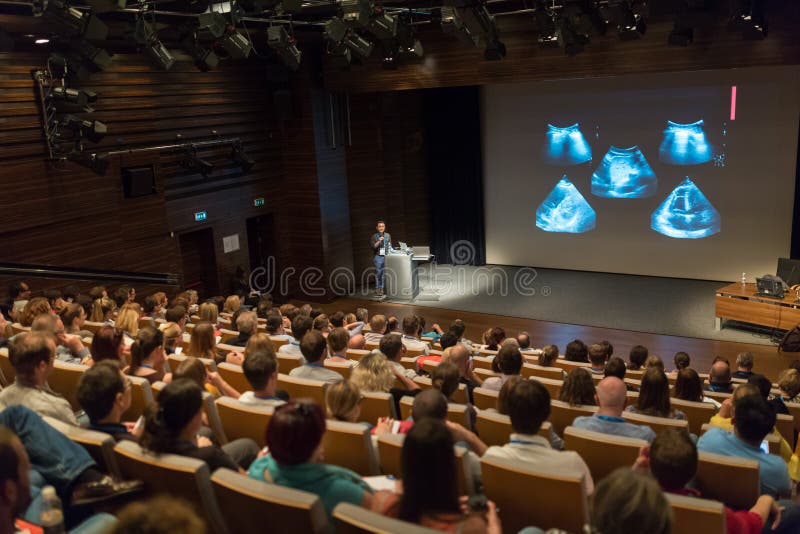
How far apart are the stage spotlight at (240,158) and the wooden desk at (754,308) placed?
6856mm

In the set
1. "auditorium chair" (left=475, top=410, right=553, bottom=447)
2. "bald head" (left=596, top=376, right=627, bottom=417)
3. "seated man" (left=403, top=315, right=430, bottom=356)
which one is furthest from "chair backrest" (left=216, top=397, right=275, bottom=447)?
"seated man" (left=403, top=315, right=430, bottom=356)

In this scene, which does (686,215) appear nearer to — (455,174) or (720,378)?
(455,174)

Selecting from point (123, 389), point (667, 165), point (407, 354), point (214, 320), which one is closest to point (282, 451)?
point (123, 389)

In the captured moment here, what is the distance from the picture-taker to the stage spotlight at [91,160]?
8.19 meters

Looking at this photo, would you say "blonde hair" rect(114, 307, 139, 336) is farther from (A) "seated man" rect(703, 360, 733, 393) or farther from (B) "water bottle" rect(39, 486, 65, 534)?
(A) "seated man" rect(703, 360, 733, 393)

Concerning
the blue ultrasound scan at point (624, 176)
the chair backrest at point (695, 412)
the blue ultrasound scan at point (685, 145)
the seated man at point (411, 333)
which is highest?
the blue ultrasound scan at point (685, 145)

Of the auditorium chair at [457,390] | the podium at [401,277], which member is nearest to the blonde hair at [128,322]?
the auditorium chair at [457,390]

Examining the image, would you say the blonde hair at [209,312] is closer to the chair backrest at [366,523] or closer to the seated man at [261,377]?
the seated man at [261,377]

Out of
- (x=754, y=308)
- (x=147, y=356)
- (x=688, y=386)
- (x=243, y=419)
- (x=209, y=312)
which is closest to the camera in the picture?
(x=243, y=419)

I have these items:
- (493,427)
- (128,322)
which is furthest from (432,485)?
(128,322)

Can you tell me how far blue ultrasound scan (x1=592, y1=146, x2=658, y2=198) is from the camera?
1192 centimetres

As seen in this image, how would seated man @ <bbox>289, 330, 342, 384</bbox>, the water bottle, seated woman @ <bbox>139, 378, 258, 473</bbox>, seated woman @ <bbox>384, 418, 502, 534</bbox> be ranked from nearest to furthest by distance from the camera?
seated woman @ <bbox>384, 418, 502, 534</bbox> < the water bottle < seated woman @ <bbox>139, 378, 258, 473</bbox> < seated man @ <bbox>289, 330, 342, 384</bbox>

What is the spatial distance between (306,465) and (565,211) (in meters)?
11.1

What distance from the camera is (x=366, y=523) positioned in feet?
6.84
